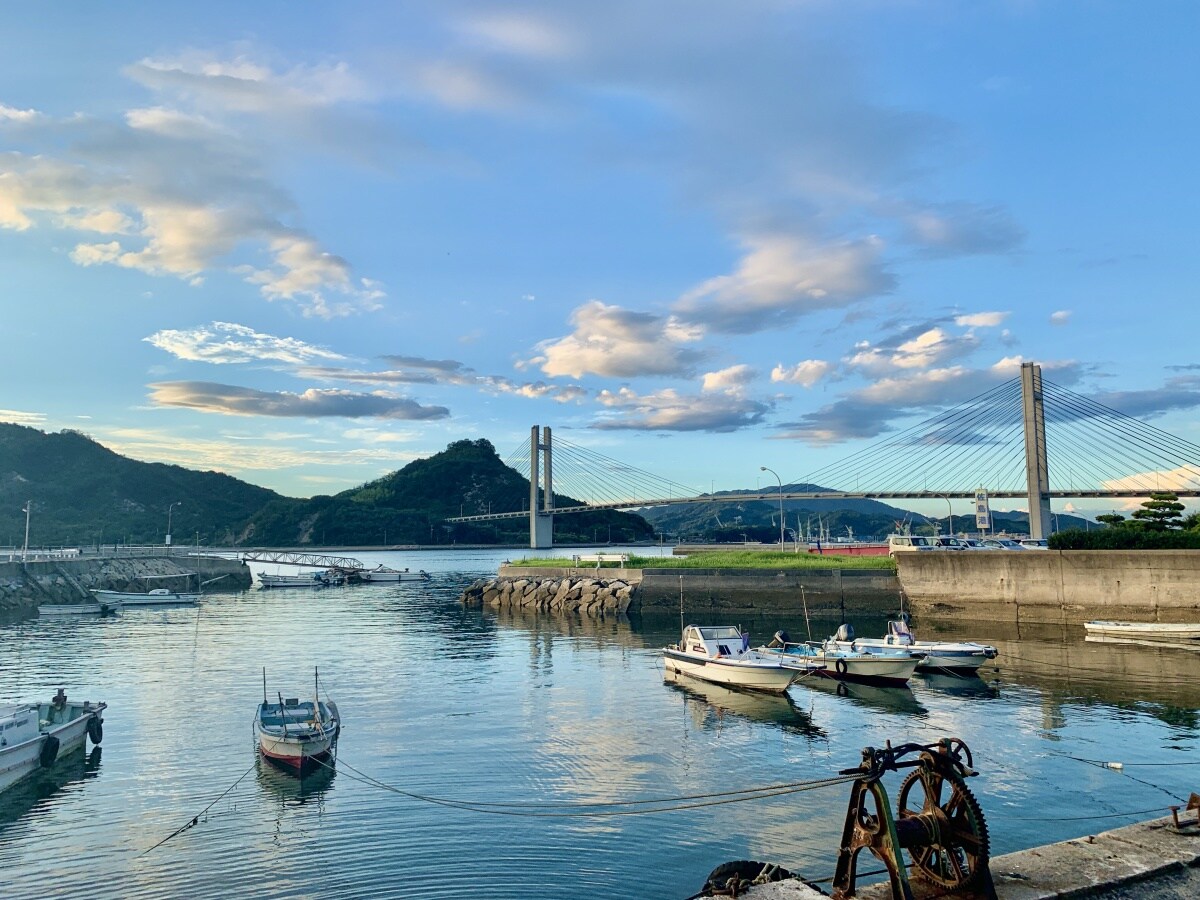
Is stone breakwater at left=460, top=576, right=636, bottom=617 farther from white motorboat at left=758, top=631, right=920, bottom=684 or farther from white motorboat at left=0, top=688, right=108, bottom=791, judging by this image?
white motorboat at left=0, top=688, right=108, bottom=791

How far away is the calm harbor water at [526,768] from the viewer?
15.3 m

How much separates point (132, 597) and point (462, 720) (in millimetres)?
65880

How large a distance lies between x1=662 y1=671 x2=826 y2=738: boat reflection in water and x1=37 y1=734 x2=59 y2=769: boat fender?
19.6 m

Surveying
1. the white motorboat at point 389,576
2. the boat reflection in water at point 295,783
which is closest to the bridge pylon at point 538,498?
the white motorboat at point 389,576

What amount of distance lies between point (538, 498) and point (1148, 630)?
129 meters

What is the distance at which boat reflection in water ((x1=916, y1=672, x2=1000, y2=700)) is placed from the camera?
3172 centimetres

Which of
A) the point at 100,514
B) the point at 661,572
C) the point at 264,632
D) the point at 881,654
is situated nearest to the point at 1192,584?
the point at 881,654

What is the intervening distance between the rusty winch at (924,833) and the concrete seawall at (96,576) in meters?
80.9

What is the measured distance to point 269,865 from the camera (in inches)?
610

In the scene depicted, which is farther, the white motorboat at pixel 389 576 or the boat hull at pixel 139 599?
the white motorboat at pixel 389 576

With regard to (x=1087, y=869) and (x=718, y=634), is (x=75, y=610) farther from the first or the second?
(x=1087, y=869)

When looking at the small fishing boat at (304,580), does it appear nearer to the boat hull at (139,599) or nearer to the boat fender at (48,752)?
the boat hull at (139,599)

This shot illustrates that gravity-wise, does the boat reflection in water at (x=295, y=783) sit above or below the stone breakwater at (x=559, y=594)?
below

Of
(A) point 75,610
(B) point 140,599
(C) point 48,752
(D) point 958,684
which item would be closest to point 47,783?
(C) point 48,752
